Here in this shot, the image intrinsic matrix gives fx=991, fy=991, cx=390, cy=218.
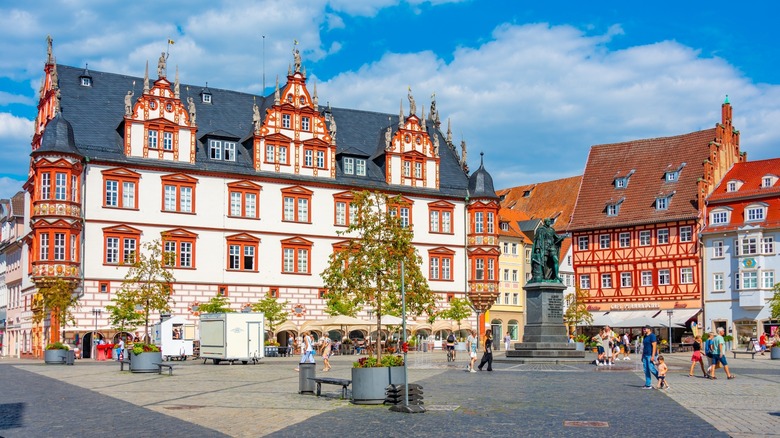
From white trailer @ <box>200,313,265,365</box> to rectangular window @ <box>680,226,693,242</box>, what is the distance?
39622 millimetres

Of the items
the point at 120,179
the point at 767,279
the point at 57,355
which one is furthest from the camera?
the point at 767,279

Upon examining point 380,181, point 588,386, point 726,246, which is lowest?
point 588,386

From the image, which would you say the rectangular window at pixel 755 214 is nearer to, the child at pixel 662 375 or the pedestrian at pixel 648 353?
the pedestrian at pixel 648 353

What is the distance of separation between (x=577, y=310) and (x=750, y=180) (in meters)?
16.2

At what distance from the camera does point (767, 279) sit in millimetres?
70562

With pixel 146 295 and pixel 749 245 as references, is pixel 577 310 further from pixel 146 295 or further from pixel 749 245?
pixel 146 295

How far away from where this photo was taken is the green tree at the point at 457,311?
69.0 meters

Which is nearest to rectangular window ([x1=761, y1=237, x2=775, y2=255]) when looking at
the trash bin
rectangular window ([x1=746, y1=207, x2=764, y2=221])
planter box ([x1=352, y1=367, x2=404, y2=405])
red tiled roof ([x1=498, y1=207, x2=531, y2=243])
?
rectangular window ([x1=746, y1=207, x2=764, y2=221])

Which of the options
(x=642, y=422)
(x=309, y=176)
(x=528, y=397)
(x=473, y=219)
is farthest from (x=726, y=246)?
(x=642, y=422)

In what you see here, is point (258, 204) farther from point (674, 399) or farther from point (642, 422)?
point (642, 422)

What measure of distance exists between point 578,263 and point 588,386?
55.8m

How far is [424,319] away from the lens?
70562 millimetres

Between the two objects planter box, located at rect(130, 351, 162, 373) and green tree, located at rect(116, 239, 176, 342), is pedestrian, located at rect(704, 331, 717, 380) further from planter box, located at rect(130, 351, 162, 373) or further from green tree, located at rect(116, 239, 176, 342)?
green tree, located at rect(116, 239, 176, 342)

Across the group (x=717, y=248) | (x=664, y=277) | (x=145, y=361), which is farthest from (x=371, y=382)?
(x=664, y=277)
